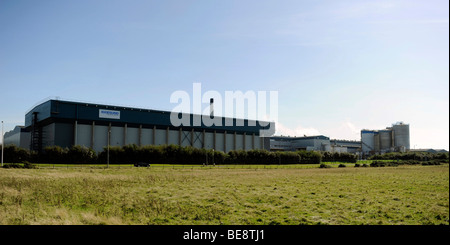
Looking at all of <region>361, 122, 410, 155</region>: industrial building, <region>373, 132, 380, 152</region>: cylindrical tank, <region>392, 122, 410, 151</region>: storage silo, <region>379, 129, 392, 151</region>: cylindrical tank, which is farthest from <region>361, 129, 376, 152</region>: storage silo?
<region>392, 122, 410, 151</region>: storage silo

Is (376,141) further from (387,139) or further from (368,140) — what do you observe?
A: (387,139)

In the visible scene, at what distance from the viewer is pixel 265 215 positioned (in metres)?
15.4

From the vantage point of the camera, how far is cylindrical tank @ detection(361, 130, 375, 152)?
7559 inches

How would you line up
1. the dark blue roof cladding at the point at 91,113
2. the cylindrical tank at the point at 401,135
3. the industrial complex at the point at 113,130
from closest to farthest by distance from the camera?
the dark blue roof cladding at the point at 91,113 < the industrial complex at the point at 113,130 < the cylindrical tank at the point at 401,135

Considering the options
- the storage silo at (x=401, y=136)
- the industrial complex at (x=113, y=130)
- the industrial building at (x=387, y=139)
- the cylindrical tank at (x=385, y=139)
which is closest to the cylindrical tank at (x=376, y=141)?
the industrial building at (x=387, y=139)

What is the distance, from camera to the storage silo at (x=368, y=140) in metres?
192

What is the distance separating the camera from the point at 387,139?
7234 inches

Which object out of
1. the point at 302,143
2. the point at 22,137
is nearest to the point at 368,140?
the point at 302,143

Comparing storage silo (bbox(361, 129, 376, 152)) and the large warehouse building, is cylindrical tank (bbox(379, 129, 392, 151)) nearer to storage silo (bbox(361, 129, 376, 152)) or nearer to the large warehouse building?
storage silo (bbox(361, 129, 376, 152))

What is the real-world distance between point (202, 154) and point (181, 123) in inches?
652

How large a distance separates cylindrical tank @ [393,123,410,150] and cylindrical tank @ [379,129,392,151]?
12.3 feet

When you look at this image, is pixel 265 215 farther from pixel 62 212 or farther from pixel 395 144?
pixel 395 144

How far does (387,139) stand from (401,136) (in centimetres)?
771

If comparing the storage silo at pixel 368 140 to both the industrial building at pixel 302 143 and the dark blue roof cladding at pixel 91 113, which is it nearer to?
the industrial building at pixel 302 143
